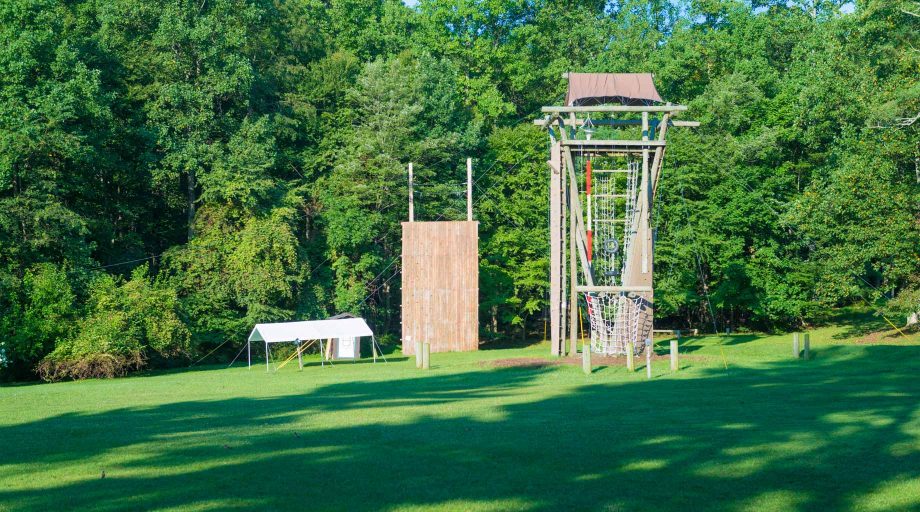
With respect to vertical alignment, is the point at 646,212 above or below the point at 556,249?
above

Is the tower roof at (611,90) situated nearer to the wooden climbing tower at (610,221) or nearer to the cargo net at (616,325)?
the wooden climbing tower at (610,221)

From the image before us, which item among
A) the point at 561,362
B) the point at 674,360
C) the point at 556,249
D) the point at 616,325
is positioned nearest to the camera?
the point at 674,360

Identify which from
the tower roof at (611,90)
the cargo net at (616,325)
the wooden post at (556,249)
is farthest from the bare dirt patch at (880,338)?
the tower roof at (611,90)

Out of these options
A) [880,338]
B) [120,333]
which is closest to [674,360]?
[120,333]

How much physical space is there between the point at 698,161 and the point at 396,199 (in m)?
14.9

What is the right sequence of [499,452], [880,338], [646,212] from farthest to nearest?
1. [880,338]
2. [646,212]
3. [499,452]

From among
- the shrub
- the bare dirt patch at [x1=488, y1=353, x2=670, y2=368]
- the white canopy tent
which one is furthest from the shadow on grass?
the shrub

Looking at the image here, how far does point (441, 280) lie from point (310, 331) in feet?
24.8

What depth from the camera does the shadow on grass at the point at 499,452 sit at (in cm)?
1034

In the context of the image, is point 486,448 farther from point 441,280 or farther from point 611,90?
point 441,280

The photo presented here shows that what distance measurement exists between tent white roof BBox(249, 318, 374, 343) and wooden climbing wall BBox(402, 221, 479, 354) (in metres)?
4.57

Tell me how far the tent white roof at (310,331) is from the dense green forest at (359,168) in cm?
408

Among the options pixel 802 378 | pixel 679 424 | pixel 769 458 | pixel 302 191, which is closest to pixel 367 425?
pixel 679 424

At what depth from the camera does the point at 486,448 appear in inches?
524
